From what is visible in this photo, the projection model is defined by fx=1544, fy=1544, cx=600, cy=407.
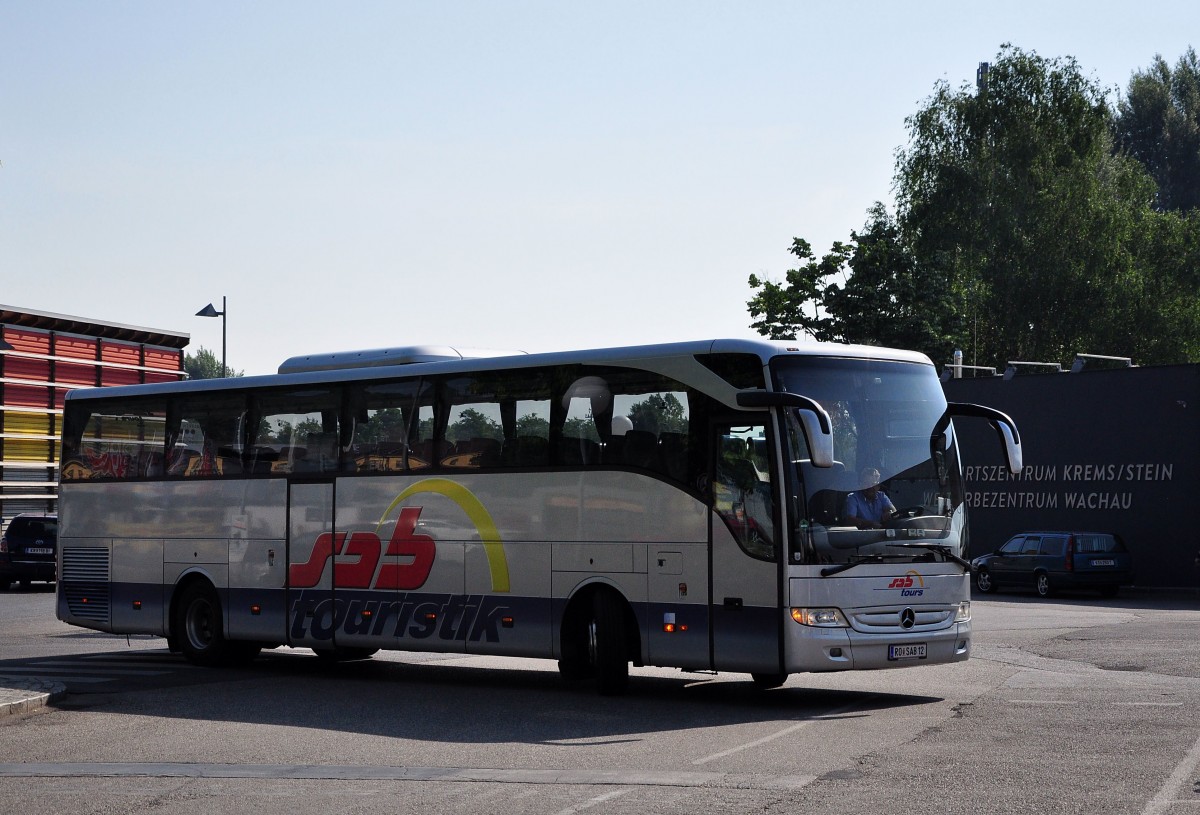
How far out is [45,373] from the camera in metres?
34.4

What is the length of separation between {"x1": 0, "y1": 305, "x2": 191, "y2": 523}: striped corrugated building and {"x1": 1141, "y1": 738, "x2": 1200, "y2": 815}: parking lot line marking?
28050 mm

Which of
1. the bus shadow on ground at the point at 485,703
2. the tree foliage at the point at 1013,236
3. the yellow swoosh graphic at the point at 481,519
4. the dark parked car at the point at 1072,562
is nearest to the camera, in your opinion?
the bus shadow on ground at the point at 485,703

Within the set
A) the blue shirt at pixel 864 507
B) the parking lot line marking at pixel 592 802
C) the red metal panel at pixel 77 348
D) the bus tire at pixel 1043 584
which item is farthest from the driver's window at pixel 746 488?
the red metal panel at pixel 77 348

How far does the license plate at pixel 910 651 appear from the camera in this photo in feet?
44.2

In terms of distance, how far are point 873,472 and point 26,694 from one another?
8.29 metres

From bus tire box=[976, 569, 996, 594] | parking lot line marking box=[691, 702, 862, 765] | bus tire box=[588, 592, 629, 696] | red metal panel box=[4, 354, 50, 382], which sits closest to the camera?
parking lot line marking box=[691, 702, 862, 765]

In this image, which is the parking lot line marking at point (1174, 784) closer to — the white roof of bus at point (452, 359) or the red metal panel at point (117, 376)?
the white roof of bus at point (452, 359)

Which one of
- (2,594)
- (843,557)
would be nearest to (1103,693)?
(843,557)

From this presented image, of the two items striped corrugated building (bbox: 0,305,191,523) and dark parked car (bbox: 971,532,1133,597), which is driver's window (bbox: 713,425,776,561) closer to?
dark parked car (bbox: 971,532,1133,597)

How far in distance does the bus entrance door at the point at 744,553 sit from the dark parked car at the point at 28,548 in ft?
81.7

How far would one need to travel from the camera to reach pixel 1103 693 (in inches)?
559

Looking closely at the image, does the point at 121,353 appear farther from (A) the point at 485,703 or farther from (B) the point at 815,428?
(B) the point at 815,428

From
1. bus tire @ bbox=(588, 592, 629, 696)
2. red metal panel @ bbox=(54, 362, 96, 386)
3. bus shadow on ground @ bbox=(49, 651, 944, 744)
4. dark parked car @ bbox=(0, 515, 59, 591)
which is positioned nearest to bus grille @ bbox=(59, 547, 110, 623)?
bus shadow on ground @ bbox=(49, 651, 944, 744)

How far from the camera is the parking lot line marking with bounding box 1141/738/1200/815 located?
27.3 feet
